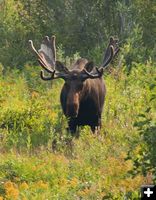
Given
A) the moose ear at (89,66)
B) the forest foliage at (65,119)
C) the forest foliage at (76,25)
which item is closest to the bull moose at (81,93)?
the moose ear at (89,66)

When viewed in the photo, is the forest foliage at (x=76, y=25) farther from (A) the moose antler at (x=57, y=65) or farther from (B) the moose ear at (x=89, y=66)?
(B) the moose ear at (x=89, y=66)

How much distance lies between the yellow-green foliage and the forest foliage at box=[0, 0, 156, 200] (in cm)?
2

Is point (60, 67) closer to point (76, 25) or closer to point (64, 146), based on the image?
point (64, 146)

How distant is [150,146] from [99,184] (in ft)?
5.39

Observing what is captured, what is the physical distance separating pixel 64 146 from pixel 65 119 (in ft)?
3.28

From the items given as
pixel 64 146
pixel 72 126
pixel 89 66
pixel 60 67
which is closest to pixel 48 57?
pixel 60 67

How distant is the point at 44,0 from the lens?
1872 cm

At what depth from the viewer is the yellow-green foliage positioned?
734 centimetres

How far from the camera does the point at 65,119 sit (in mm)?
11102

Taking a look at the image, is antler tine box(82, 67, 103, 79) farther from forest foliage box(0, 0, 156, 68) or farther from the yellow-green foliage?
forest foliage box(0, 0, 156, 68)


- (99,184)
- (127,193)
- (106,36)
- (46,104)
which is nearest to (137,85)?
(46,104)

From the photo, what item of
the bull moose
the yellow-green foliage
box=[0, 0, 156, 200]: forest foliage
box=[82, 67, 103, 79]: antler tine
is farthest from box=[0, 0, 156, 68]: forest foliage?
box=[82, 67, 103, 79]: antler tine

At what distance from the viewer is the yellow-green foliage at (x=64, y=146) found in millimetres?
7344

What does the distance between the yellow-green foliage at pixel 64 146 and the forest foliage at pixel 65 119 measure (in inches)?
0.6
